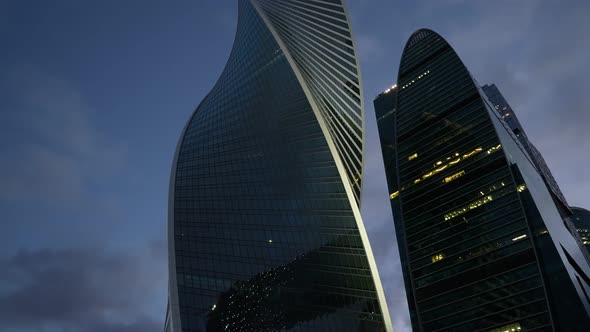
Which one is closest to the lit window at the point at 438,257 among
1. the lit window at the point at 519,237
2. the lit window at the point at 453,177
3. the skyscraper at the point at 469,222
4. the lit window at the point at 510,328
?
the skyscraper at the point at 469,222

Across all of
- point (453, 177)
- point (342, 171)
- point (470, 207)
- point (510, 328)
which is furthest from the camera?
point (453, 177)

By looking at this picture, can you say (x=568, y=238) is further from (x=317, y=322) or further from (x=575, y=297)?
(x=317, y=322)

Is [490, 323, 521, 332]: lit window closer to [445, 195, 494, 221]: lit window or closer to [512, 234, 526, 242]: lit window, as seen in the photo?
[512, 234, 526, 242]: lit window

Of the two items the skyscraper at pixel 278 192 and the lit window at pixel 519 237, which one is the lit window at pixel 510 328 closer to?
the lit window at pixel 519 237

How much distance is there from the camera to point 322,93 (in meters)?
85.4

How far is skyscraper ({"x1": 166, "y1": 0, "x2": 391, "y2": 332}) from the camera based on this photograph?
5428 cm

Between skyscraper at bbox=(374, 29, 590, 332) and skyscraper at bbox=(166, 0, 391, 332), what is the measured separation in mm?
31129

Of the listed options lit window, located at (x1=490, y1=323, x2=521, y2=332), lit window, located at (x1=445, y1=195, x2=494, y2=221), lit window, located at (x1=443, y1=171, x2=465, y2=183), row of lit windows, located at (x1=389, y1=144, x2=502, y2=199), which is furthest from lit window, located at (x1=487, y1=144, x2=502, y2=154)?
lit window, located at (x1=490, y1=323, x2=521, y2=332)

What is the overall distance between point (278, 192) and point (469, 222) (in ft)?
164

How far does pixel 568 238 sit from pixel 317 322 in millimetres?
77904

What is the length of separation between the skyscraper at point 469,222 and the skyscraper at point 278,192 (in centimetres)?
3113

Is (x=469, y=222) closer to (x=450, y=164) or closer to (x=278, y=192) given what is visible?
(x=450, y=164)

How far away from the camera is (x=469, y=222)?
9950 centimetres

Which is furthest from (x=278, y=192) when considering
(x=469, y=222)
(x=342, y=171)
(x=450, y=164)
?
(x=450, y=164)
